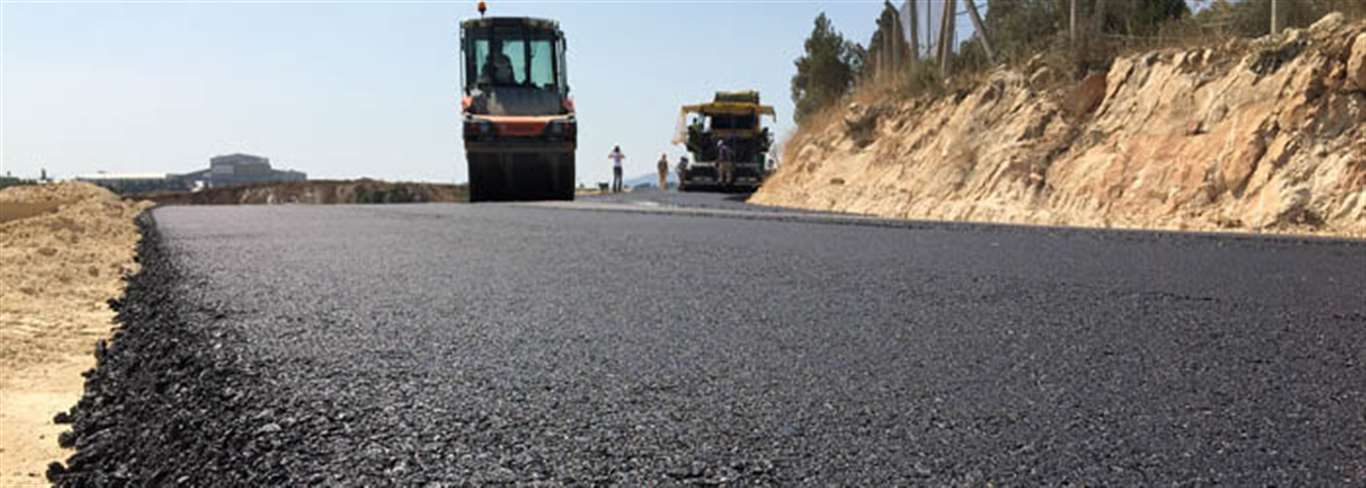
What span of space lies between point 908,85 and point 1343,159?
31.8 feet

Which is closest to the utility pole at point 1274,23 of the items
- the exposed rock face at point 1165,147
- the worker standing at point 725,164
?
the exposed rock face at point 1165,147

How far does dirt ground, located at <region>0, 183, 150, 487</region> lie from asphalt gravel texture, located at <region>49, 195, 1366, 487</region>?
8.0 inches

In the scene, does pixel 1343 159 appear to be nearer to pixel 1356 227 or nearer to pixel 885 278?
pixel 1356 227

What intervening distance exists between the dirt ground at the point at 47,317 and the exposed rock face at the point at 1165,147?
389 inches

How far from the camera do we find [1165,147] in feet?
42.7

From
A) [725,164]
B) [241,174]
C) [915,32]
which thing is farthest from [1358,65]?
[241,174]

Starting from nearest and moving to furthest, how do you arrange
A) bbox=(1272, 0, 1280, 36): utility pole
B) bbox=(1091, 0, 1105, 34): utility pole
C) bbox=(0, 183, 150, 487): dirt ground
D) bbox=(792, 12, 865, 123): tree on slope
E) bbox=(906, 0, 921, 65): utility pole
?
bbox=(0, 183, 150, 487): dirt ground
bbox=(1272, 0, 1280, 36): utility pole
bbox=(1091, 0, 1105, 34): utility pole
bbox=(906, 0, 921, 65): utility pole
bbox=(792, 12, 865, 123): tree on slope

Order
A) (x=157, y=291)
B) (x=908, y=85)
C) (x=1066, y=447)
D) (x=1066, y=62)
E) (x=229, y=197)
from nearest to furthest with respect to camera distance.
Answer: (x=1066, y=447) → (x=157, y=291) → (x=1066, y=62) → (x=908, y=85) → (x=229, y=197)

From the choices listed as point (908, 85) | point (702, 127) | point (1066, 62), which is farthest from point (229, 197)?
point (1066, 62)

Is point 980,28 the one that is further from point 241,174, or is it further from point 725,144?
point 241,174

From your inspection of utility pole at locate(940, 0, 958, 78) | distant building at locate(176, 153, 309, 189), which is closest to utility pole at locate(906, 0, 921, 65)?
utility pole at locate(940, 0, 958, 78)

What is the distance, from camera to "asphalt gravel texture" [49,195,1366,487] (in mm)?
2797

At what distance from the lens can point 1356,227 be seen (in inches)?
407

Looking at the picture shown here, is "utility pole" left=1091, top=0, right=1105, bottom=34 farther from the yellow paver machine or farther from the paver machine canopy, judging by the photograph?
the yellow paver machine
